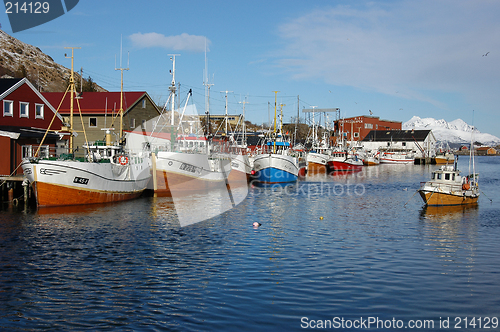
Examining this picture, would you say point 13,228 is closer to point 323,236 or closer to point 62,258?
point 62,258

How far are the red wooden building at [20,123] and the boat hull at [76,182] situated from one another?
15.6 feet

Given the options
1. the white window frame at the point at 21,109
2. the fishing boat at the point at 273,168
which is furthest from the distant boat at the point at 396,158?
the white window frame at the point at 21,109

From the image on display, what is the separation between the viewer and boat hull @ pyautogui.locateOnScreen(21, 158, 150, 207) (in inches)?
1339

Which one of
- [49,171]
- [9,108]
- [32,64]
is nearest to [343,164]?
[9,108]

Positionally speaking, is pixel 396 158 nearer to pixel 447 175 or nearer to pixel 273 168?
pixel 273 168

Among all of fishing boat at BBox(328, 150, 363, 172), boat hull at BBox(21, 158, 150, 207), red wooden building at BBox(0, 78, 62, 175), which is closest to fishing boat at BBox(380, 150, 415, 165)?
fishing boat at BBox(328, 150, 363, 172)

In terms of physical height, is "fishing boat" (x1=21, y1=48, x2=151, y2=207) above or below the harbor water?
above

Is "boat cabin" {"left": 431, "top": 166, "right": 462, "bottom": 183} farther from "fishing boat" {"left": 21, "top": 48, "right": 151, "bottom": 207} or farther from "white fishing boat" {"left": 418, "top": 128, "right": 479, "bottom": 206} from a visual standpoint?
"fishing boat" {"left": 21, "top": 48, "right": 151, "bottom": 207}

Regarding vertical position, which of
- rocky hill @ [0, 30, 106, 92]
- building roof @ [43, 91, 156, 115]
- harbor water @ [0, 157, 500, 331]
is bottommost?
harbor water @ [0, 157, 500, 331]

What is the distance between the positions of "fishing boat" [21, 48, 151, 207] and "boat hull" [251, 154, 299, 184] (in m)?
22.8

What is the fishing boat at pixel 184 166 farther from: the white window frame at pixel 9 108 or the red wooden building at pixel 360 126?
the red wooden building at pixel 360 126

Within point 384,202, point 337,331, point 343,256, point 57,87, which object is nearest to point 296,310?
point 337,331

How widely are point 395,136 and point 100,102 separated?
436 feet

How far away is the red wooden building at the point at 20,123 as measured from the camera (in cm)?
4037
